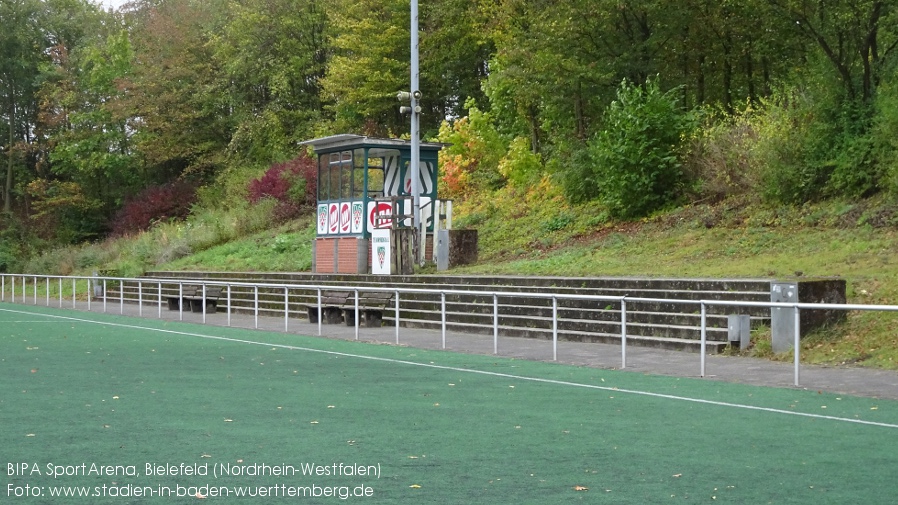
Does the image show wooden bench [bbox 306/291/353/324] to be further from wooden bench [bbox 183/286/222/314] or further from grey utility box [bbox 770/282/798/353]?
grey utility box [bbox 770/282/798/353]

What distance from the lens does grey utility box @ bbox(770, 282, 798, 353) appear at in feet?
47.1

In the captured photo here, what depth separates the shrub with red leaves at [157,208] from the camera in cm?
5231

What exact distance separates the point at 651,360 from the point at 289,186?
30486 millimetres

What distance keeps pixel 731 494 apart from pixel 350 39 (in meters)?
38.8

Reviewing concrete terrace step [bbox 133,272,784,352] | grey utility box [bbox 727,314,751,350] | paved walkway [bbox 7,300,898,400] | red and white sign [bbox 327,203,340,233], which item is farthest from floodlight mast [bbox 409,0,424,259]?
grey utility box [bbox 727,314,751,350]

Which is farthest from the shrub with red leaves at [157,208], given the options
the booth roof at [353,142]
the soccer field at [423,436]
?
the soccer field at [423,436]

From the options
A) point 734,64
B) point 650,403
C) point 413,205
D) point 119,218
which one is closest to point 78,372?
point 650,403

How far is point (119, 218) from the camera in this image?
54531mm

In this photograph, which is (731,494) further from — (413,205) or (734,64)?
(734,64)

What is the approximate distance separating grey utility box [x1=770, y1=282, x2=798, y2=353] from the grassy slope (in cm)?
29

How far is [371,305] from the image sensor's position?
21266mm

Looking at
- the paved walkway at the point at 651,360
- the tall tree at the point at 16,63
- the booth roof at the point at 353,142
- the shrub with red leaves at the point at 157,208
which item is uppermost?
the tall tree at the point at 16,63

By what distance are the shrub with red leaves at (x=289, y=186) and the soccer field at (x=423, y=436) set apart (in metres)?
27.6

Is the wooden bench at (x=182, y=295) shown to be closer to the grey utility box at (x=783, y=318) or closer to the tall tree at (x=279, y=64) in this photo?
the grey utility box at (x=783, y=318)
